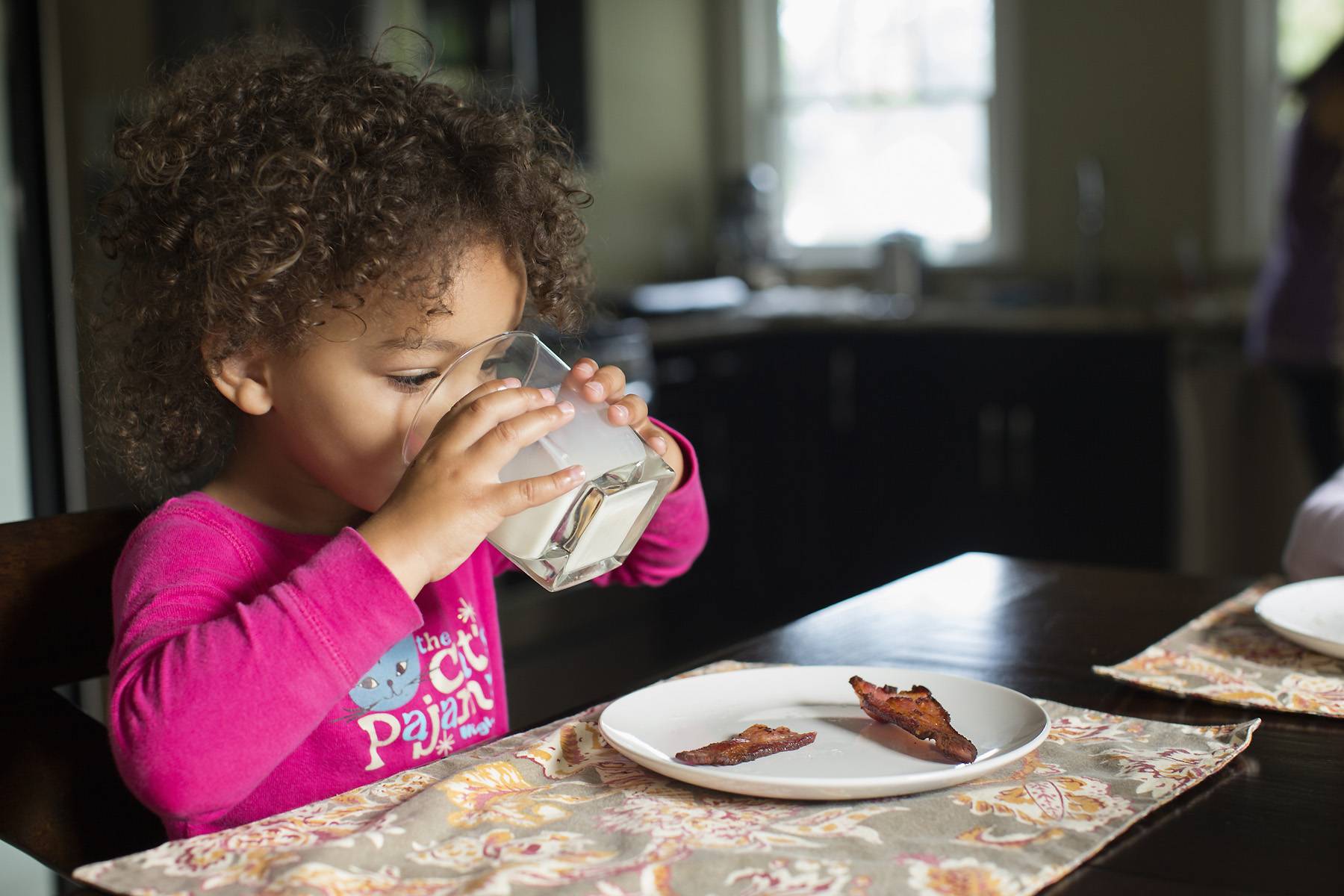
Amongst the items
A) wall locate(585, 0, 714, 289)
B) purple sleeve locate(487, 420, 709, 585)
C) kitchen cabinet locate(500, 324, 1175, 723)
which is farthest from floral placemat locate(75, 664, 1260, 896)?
wall locate(585, 0, 714, 289)

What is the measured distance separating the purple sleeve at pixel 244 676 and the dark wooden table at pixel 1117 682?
330 millimetres

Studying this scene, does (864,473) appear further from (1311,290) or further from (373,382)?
(373,382)

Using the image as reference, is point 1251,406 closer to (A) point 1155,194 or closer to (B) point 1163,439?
(B) point 1163,439

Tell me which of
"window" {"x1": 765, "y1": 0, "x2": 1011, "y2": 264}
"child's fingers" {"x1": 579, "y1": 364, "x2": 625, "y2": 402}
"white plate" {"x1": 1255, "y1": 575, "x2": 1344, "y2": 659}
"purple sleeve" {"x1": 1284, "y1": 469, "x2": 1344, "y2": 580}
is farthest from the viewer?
"window" {"x1": 765, "y1": 0, "x2": 1011, "y2": 264}

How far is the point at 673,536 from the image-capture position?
1265 millimetres

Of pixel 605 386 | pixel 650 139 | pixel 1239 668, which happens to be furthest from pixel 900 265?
pixel 605 386

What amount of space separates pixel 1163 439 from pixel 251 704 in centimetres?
299

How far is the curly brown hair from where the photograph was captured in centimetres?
98

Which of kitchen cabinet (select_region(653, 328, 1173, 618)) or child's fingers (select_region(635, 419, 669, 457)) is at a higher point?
child's fingers (select_region(635, 419, 669, 457))

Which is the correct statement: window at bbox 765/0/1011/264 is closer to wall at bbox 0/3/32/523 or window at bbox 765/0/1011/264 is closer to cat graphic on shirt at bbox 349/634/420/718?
wall at bbox 0/3/32/523

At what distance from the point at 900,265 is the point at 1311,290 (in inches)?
50.9

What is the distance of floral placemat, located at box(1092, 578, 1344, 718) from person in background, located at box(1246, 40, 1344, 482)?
227 centimetres

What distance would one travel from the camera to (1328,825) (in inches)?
28.3

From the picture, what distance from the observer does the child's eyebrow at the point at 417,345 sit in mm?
961
